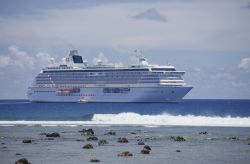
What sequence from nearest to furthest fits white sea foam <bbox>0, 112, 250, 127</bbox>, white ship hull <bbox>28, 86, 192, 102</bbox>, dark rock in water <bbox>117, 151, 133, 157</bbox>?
1. dark rock in water <bbox>117, 151, 133, 157</bbox>
2. white sea foam <bbox>0, 112, 250, 127</bbox>
3. white ship hull <bbox>28, 86, 192, 102</bbox>

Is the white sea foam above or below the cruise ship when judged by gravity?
below

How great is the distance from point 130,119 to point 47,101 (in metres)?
76.0

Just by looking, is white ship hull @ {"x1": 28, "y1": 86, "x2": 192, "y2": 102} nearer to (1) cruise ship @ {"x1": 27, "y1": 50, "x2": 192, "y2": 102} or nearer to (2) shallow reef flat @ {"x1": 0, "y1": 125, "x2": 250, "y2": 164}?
(1) cruise ship @ {"x1": 27, "y1": 50, "x2": 192, "y2": 102}

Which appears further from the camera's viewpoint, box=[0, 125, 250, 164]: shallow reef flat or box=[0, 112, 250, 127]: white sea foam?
box=[0, 112, 250, 127]: white sea foam

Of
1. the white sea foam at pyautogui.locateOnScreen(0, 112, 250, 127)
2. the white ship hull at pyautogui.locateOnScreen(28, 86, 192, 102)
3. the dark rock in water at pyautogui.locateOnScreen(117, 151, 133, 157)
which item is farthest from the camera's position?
the white ship hull at pyautogui.locateOnScreen(28, 86, 192, 102)

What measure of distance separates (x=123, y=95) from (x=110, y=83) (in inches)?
163

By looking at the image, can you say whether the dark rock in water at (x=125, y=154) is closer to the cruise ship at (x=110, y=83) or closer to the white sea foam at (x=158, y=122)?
the white sea foam at (x=158, y=122)

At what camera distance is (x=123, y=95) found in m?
139

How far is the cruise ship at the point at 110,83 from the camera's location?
13738 cm

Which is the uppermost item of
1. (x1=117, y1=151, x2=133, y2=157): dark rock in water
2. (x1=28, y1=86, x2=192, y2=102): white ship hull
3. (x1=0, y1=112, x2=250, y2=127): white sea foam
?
(x1=28, y1=86, x2=192, y2=102): white ship hull

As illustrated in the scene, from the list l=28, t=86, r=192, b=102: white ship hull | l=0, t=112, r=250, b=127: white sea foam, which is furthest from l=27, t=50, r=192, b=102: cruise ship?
l=0, t=112, r=250, b=127: white sea foam

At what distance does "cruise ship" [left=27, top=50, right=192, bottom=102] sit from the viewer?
13738 centimetres

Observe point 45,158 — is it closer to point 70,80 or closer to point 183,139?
point 183,139

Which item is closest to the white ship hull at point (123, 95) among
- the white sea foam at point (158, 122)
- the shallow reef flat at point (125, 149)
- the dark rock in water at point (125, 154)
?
the white sea foam at point (158, 122)
